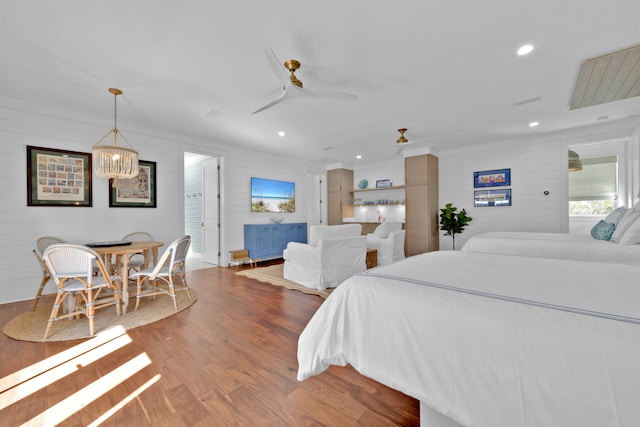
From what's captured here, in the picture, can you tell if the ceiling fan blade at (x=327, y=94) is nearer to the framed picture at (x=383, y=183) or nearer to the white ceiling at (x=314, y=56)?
the white ceiling at (x=314, y=56)

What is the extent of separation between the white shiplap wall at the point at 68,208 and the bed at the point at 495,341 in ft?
13.9

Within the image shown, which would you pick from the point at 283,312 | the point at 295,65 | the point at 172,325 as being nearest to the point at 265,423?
the point at 283,312

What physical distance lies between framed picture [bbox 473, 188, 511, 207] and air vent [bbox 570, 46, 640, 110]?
2.18 meters

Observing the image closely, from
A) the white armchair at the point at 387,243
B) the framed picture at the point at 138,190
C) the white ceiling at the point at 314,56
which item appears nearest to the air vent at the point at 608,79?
the white ceiling at the point at 314,56

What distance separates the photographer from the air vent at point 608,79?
2605 millimetres

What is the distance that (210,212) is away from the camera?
588 centimetres

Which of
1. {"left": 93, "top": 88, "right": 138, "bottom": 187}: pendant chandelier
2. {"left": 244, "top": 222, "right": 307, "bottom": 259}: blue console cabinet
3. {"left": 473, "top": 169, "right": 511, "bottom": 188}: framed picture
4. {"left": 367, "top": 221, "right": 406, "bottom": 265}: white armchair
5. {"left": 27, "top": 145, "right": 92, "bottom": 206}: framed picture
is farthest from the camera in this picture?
{"left": 244, "top": 222, "right": 307, "bottom": 259}: blue console cabinet

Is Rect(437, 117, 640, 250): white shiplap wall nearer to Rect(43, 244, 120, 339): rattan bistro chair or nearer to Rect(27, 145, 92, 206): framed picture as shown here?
Rect(43, 244, 120, 339): rattan bistro chair

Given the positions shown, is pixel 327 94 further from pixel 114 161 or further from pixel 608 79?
pixel 608 79

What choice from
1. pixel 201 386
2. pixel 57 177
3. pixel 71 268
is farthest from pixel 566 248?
pixel 57 177

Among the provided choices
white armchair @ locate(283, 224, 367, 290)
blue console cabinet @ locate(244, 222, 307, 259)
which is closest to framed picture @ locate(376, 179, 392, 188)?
blue console cabinet @ locate(244, 222, 307, 259)

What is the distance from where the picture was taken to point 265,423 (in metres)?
1.39

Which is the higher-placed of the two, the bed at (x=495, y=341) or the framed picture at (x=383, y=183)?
the framed picture at (x=383, y=183)

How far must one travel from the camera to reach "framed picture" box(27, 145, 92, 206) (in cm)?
350
